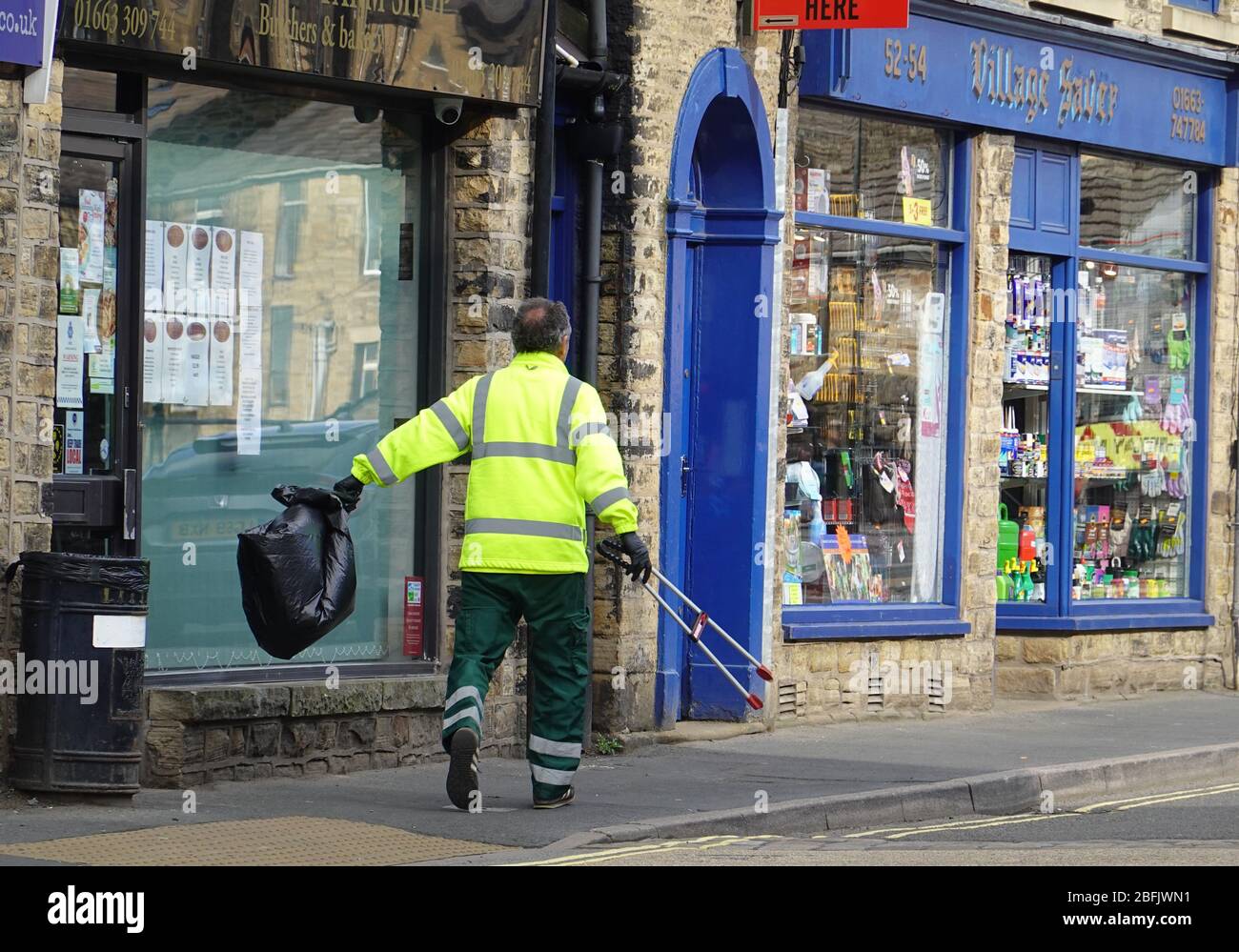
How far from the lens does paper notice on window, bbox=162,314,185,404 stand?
394 inches

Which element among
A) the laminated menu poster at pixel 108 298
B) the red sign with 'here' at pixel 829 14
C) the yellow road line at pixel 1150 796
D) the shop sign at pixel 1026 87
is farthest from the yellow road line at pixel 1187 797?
the laminated menu poster at pixel 108 298

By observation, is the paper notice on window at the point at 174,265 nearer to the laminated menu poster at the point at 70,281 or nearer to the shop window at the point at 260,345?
the shop window at the point at 260,345

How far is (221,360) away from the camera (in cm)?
1027

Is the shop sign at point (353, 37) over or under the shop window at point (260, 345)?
over

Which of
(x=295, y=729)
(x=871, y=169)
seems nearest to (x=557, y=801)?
(x=295, y=729)

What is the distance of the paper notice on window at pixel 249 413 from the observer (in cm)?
1040

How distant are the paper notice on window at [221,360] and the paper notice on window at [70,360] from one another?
77 cm

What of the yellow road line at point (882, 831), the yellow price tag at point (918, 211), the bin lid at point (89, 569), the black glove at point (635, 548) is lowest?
the yellow road line at point (882, 831)

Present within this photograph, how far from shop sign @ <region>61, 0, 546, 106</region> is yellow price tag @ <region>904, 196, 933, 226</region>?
12.2 feet

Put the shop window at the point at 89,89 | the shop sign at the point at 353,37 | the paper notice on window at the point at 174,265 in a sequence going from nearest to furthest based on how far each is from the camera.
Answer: the shop sign at the point at 353,37
the shop window at the point at 89,89
the paper notice on window at the point at 174,265

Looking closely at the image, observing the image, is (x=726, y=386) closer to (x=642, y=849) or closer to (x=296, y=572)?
(x=296, y=572)

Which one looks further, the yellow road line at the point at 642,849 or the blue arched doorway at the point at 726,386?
the blue arched doorway at the point at 726,386

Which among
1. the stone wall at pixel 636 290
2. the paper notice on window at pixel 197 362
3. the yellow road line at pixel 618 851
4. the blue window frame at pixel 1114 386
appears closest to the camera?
the yellow road line at pixel 618 851
